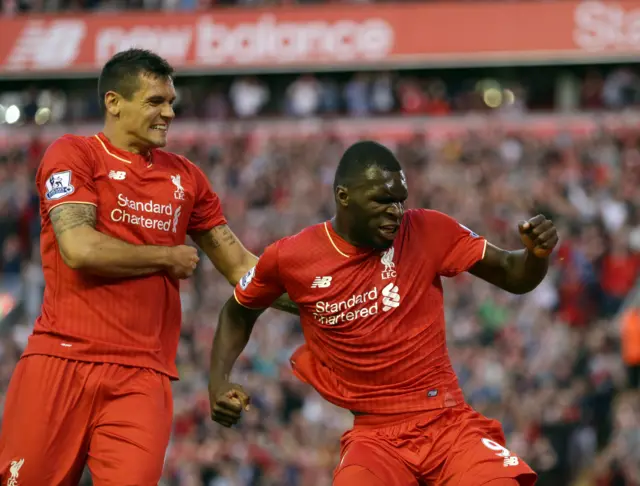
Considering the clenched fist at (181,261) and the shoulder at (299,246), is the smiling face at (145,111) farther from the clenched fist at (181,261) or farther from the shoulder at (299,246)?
the shoulder at (299,246)

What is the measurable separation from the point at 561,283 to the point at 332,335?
9.77 m

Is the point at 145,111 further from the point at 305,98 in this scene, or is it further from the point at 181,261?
the point at 305,98

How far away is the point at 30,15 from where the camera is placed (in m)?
26.1

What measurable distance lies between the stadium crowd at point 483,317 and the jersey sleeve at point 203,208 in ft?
22.9

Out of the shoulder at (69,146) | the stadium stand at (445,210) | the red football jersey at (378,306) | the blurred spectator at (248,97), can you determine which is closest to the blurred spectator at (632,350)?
the stadium stand at (445,210)

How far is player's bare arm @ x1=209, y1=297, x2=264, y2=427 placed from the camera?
20.2 feet

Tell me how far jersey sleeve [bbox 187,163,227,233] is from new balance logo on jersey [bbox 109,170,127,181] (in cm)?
47

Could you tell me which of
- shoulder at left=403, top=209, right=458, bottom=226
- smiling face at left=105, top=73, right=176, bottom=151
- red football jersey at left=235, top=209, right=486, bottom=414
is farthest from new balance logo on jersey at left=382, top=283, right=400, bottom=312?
smiling face at left=105, top=73, right=176, bottom=151

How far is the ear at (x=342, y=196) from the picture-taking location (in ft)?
19.7

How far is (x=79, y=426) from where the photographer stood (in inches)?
233

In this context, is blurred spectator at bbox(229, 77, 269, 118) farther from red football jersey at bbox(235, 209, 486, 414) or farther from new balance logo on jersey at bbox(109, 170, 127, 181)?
red football jersey at bbox(235, 209, 486, 414)

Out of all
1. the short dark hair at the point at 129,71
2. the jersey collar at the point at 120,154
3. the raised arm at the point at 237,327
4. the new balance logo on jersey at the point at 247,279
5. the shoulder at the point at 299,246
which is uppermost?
the short dark hair at the point at 129,71

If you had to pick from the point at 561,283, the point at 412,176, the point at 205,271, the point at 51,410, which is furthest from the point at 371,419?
the point at 412,176

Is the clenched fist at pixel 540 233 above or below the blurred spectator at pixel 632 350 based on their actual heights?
above
